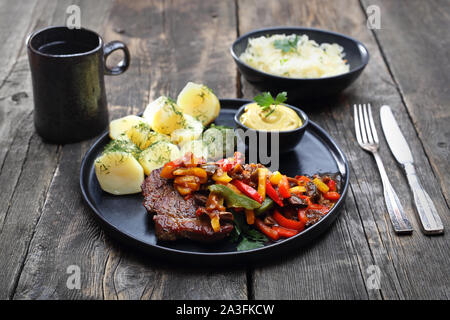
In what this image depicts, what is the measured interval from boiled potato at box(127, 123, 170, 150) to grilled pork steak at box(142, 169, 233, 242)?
1.46 ft

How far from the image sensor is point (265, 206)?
2.53 meters

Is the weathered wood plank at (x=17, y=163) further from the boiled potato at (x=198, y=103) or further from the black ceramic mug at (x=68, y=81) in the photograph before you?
the boiled potato at (x=198, y=103)

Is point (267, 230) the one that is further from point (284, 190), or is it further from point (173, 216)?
point (173, 216)

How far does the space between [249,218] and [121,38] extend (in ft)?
9.44

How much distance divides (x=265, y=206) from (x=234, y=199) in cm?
16

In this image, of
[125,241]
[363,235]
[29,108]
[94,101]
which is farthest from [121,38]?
[363,235]

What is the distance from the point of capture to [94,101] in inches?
131

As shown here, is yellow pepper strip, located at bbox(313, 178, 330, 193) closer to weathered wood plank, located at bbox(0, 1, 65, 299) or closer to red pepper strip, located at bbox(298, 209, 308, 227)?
red pepper strip, located at bbox(298, 209, 308, 227)

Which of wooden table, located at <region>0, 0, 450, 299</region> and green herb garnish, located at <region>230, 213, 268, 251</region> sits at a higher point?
green herb garnish, located at <region>230, 213, 268, 251</region>

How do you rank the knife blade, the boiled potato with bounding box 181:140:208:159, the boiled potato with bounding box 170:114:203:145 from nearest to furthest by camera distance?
the boiled potato with bounding box 181:140:208:159, the boiled potato with bounding box 170:114:203:145, the knife blade

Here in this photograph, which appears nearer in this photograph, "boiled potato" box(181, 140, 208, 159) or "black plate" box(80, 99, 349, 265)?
"black plate" box(80, 99, 349, 265)

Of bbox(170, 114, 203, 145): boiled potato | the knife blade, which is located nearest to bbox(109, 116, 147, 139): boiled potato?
bbox(170, 114, 203, 145): boiled potato

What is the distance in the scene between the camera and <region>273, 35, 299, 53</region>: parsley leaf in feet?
13.5

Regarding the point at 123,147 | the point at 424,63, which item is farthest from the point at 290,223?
the point at 424,63
